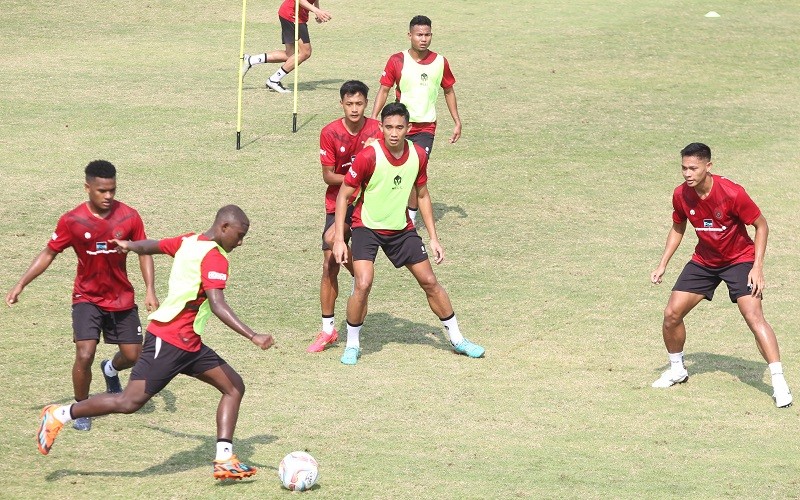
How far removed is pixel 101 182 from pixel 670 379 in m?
5.62

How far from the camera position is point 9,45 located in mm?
24516

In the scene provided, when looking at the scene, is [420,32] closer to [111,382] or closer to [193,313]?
[111,382]

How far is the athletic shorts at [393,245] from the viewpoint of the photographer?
1167 centimetres

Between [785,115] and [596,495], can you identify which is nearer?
[596,495]

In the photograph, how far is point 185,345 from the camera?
8.72 metres

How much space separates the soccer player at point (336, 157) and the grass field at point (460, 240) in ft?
1.72

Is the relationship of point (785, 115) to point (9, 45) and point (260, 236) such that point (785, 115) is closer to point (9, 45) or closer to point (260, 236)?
point (260, 236)

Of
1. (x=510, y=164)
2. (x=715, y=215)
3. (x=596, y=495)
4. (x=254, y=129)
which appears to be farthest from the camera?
(x=254, y=129)

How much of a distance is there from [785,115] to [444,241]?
9.16 metres

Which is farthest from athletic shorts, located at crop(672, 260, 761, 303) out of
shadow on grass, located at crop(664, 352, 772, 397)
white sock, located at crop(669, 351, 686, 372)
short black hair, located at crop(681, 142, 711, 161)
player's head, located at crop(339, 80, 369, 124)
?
player's head, located at crop(339, 80, 369, 124)

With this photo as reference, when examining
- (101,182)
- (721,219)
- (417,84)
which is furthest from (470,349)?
(417,84)

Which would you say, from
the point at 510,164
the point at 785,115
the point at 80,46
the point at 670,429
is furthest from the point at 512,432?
the point at 80,46

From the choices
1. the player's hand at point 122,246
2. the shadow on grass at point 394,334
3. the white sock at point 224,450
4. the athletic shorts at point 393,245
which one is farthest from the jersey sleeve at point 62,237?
the shadow on grass at point 394,334

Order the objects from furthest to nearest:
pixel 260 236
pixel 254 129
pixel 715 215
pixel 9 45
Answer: pixel 9 45, pixel 254 129, pixel 260 236, pixel 715 215
